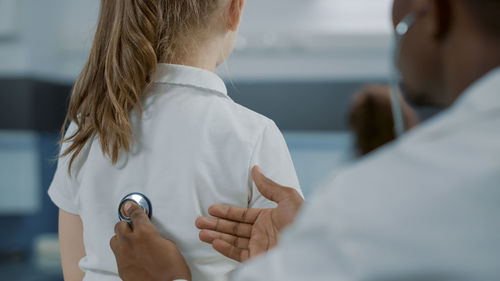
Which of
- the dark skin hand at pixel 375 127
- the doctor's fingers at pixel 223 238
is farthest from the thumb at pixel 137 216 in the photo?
the dark skin hand at pixel 375 127

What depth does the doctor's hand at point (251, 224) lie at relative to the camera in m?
0.91

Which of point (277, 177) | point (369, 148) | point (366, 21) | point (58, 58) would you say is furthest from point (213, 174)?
point (58, 58)

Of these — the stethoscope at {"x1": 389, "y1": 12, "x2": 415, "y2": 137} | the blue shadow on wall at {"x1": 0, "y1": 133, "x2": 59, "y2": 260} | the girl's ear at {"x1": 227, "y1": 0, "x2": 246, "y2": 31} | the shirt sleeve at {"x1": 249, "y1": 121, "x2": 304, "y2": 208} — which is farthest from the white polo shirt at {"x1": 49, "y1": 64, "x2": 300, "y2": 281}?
the blue shadow on wall at {"x1": 0, "y1": 133, "x2": 59, "y2": 260}

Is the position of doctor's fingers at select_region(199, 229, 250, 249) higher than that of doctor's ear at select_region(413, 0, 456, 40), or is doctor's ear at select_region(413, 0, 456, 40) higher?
doctor's ear at select_region(413, 0, 456, 40)

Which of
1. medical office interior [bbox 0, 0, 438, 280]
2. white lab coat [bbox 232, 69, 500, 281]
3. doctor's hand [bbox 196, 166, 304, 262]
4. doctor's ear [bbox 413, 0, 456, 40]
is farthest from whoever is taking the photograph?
medical office interior [bbox 0, 0, 438, 280]

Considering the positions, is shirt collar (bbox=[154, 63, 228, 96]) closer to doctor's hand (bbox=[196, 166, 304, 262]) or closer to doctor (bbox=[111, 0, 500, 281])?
doctor's hand (bbox=[196, 166, 304, 262])

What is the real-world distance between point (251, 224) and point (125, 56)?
1.23ft

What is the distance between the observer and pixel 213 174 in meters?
0.97

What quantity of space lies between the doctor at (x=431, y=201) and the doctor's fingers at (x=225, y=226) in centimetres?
37

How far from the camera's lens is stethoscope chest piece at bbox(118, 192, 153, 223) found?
0.98 metres

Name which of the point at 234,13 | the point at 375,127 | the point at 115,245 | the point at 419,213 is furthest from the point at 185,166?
the point at 375,127

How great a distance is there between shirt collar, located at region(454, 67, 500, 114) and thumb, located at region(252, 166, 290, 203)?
43 centimetres

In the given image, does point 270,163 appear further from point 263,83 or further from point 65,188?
point 263,83

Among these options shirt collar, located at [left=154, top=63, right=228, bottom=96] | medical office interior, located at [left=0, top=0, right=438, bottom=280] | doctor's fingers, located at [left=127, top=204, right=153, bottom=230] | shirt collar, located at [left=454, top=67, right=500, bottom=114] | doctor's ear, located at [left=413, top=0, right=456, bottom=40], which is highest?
doctor's ear, located at [left=413, top=0, right=456, bottom=40]
